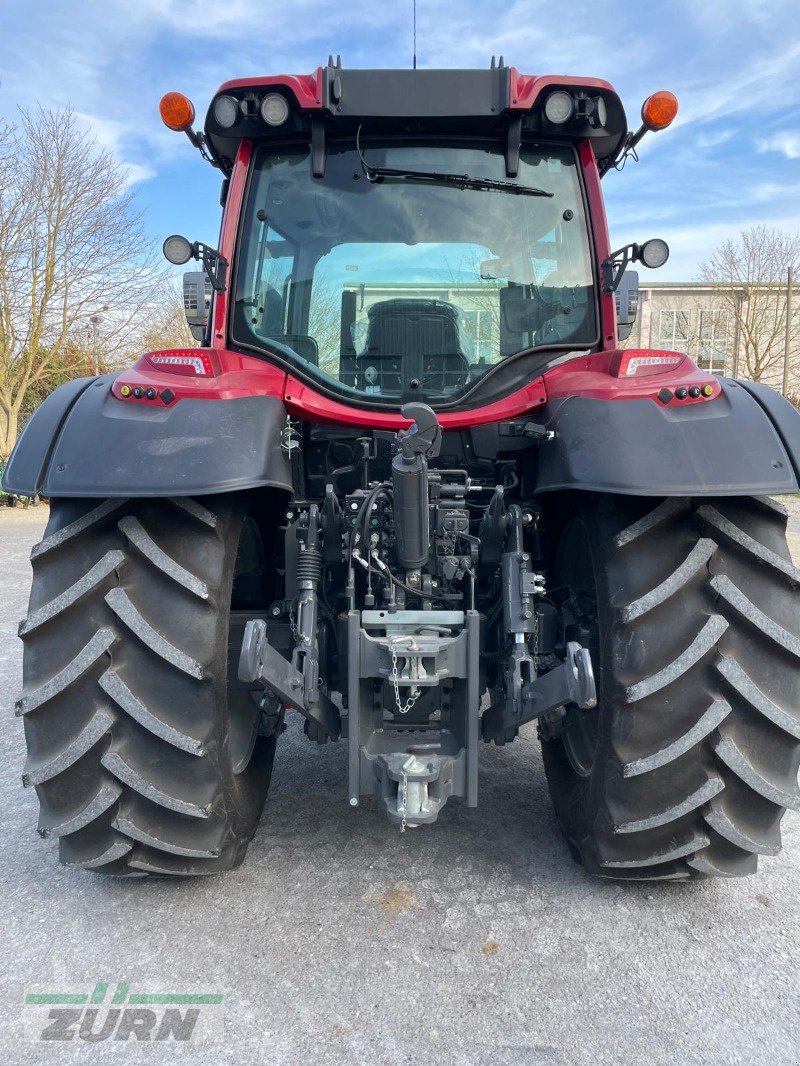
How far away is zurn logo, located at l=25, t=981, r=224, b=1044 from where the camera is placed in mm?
1789

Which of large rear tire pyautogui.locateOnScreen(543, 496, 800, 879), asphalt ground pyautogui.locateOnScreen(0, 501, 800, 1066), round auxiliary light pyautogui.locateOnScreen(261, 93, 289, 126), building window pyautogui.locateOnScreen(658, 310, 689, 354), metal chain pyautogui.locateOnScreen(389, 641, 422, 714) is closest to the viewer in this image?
asphalt ground pyautogui.locateOnScreen(0, 501, 800, 1066)

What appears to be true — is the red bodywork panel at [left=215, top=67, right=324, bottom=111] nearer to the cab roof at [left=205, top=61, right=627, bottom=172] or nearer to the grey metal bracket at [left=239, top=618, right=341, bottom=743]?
the cab roof at [left=205, top=61, right=627, bottom=172]

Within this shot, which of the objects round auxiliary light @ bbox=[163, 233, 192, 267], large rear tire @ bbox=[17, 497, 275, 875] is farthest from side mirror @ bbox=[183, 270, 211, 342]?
large rear tire @ bbox=[17, 497, 275, 875]

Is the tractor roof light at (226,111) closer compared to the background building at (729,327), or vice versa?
the tractor roof light at (226,111)

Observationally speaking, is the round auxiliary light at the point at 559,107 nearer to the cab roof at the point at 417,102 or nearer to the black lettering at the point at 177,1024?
the cab roof at the point at 417,102

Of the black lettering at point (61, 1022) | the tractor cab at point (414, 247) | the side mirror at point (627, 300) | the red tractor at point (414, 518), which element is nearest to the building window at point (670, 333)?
Answer: the side mirror at point (627, 300)

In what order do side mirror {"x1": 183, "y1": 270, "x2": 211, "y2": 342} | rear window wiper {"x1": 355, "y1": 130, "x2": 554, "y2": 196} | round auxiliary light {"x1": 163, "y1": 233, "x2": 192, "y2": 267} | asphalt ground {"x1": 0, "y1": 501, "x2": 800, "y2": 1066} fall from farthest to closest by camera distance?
side mirror {"x1": 183, "y1": 270, "x2": 211, "y2": 342}
round auxiliary light {"x1": 163, "y1": 233, "x2": 192, "y2": 267}
rear window wiper {"x1": 355, "y1": 130, "x2": 554, "y2": 196}
asphalt ground {"x1": 0, "y1": 501, "x2": 800, "y2": 1066}

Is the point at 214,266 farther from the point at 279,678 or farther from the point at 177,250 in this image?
the point at 279,678

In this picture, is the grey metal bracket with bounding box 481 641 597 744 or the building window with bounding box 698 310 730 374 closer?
the grey metal bracket with bounding box 481 641 597 744

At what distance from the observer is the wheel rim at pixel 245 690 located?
257 centimetres

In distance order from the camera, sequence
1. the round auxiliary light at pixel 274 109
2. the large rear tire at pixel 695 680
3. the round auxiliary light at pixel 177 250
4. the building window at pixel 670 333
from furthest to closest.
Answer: the building window at pixel 670 333 → the round auxiliary light at pixel 177 250 → the round auxiliary light at pixel 274 109 → the large rear tire at pixel 695 680

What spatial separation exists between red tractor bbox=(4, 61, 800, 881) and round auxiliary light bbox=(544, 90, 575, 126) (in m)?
0.01

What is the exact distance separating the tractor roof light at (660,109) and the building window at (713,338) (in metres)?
24.1

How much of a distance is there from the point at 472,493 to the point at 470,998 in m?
1.60
